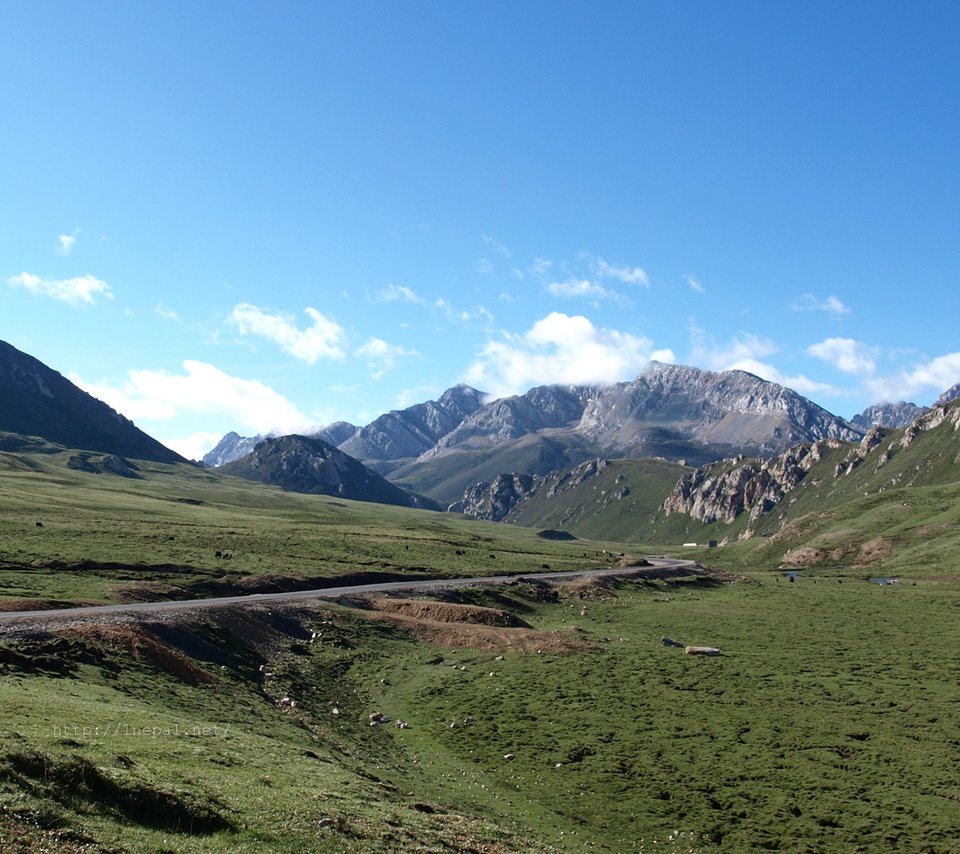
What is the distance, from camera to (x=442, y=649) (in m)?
81.2

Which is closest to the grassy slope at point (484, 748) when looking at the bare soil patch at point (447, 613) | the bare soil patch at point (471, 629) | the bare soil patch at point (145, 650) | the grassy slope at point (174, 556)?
the bare soil patch at point (145, 650)

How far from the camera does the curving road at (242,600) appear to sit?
64.1 meters

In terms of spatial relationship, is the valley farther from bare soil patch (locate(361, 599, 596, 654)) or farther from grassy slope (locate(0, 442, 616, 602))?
grassy slope (locate(0, 442, 616, 602))

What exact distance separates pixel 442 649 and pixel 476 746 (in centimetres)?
3095

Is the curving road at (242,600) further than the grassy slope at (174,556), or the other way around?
the grassy slope at (174,556)

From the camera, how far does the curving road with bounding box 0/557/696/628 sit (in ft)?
210

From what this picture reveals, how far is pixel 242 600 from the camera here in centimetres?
8806

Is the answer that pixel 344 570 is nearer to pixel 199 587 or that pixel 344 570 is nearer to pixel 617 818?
pixel 199 587

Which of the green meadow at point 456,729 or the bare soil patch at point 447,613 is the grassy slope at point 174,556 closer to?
the green meadow at point 456,729

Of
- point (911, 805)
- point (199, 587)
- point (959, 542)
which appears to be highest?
point (959, 542)

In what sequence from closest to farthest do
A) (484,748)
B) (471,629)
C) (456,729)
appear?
(484,748), (456,729), (471,629)

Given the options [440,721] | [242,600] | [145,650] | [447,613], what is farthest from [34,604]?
[447,613]

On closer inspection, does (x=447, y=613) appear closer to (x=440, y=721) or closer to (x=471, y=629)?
(x=471, y=629)

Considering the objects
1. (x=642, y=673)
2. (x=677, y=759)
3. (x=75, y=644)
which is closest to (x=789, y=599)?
(x=642, y=673)
